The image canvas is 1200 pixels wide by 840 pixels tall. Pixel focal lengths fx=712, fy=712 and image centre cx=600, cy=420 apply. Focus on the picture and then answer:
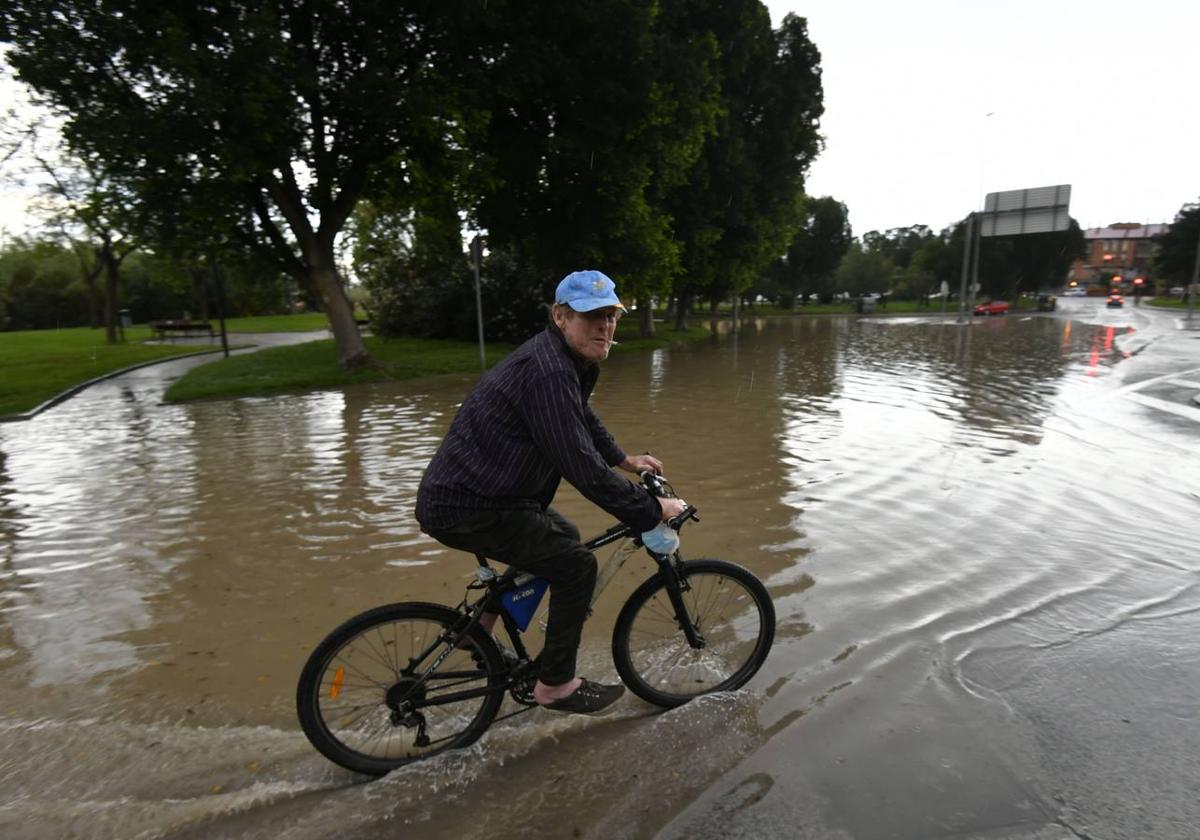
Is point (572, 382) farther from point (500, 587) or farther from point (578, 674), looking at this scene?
point (578, 674)

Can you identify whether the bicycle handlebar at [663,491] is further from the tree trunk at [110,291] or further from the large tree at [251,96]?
the tree trunk at [110,291]

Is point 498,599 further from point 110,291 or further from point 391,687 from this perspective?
point 110,291

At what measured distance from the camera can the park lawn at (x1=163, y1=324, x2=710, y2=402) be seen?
1533 cm

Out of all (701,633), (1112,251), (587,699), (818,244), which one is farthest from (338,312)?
(1112,251)

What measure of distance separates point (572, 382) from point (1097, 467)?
7.78 m

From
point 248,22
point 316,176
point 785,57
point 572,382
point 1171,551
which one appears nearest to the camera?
point 572,382

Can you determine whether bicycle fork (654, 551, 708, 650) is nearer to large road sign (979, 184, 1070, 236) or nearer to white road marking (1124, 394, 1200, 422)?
white road marking (1124, 394, 1200, 422)

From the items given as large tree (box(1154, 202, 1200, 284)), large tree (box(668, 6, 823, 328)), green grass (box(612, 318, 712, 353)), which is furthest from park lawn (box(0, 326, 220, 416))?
large tree (box(1154, 202, 1200, 284))

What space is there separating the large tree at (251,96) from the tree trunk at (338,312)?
5cm

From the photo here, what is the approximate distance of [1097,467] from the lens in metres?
7.99

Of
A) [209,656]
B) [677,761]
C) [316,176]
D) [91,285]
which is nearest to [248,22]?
[316,176]

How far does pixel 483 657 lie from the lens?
3.17m

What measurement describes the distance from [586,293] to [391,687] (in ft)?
6.08

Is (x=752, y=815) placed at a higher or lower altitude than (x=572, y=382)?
lower
